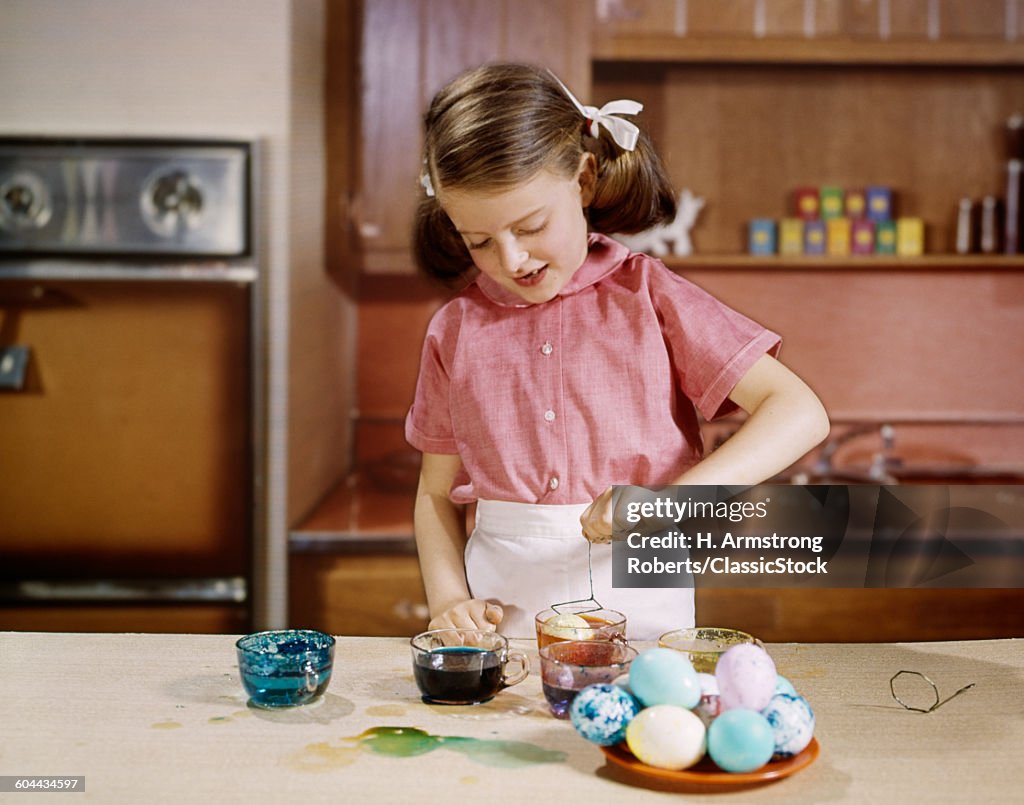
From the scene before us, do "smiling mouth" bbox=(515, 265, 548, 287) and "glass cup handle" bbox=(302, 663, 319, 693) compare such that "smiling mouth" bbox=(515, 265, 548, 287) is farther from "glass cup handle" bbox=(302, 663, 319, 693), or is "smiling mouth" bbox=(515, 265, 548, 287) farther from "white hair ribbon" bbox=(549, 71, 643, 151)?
"glass cup handle" bbox=(302, 663, 319, 693)

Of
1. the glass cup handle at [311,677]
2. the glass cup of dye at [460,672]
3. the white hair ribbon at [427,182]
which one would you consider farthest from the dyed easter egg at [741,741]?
the white hair ribbon at [427,182]

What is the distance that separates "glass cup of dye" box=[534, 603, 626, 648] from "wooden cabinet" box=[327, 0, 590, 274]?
5.01ft

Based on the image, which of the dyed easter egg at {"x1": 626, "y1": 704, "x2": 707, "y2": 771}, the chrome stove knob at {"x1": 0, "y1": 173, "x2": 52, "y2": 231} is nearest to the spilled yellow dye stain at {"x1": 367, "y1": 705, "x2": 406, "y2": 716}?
the dyed easter egg at {"x1": 626, "y1": 704, "x2": 707, "y2": 771}

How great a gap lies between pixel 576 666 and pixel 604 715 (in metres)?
0.10

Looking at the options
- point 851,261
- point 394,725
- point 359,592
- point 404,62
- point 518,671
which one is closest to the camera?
point 394,725

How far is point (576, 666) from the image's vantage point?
88 cm

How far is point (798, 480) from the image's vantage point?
98.5 inches

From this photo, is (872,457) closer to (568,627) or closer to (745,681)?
(568,627)

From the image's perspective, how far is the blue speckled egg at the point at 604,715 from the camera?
0.78 m

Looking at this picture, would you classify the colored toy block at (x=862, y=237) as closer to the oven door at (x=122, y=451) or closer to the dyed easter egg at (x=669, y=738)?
the oven door at (x=122, y=451)

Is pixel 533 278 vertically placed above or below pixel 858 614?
above

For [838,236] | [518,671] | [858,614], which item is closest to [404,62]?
[838,236]

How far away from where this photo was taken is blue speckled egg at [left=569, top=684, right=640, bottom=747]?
30.5 inches

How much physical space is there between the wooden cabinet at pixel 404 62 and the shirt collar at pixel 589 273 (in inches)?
42.3
